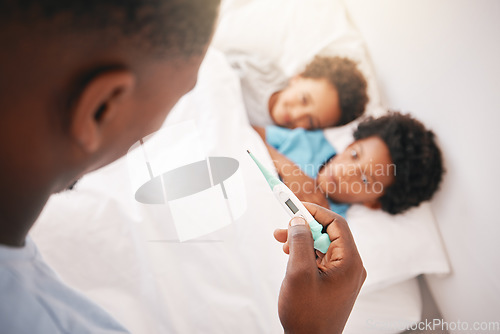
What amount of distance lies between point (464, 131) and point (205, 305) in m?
0.55

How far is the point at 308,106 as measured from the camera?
3.23 ft

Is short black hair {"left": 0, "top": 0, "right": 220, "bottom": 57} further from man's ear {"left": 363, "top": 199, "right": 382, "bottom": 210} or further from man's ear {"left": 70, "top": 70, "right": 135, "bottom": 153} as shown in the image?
man's ear {"left": 363, "top": 199, "right": 382, "bottom": 210}

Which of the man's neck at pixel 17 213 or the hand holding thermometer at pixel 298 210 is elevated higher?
the man's neck at pixel 17 213

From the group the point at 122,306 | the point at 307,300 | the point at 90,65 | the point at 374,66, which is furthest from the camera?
the point at 374,66

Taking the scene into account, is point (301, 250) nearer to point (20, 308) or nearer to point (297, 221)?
point (297, 221)

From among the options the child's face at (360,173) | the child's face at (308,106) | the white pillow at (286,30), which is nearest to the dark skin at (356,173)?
the child's face at (360,173)

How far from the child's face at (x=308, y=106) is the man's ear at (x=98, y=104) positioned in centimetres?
78

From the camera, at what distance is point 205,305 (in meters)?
0.53

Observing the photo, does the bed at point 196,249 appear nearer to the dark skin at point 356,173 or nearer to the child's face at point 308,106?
the dark skin at point 356,173

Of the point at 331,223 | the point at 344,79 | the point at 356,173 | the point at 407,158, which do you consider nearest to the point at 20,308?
the point at 331,223

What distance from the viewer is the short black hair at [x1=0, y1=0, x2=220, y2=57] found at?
20cm

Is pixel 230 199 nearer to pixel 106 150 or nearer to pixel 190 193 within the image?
pixel 190 193

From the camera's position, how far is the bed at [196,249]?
0.52 metres

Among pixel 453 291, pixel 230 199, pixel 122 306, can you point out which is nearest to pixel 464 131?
pixel 453 291
